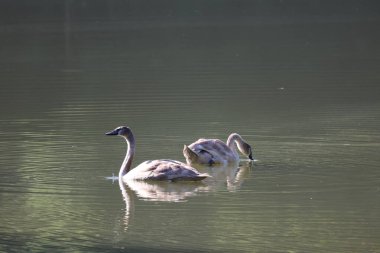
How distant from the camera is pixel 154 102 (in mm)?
21656

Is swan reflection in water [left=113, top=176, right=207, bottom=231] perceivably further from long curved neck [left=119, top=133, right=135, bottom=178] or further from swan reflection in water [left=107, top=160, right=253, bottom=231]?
long curved neck [left=119, top=133, right=135, bottom=178]

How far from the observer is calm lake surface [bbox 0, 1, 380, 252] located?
1171cm

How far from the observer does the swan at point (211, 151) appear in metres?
15.7

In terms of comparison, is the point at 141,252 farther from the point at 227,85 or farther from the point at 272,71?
the point at 272,71

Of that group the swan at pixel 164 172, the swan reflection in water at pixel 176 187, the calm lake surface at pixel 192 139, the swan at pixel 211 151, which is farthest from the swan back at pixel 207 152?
the swan at pixel 164 172

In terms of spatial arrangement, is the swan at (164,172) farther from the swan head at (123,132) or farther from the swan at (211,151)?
the swan at (211,151)

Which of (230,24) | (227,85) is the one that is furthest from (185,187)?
(230,24)

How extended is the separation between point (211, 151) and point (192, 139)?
4.61 feet

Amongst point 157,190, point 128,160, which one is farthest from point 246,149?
point 157,190

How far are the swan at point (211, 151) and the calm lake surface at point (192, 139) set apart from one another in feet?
0.69

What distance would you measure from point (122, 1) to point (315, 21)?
9.84m

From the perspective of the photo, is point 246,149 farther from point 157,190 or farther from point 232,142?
point 157,190

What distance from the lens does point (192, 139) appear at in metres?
17.2

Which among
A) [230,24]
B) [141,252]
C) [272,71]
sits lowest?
[141,252]
